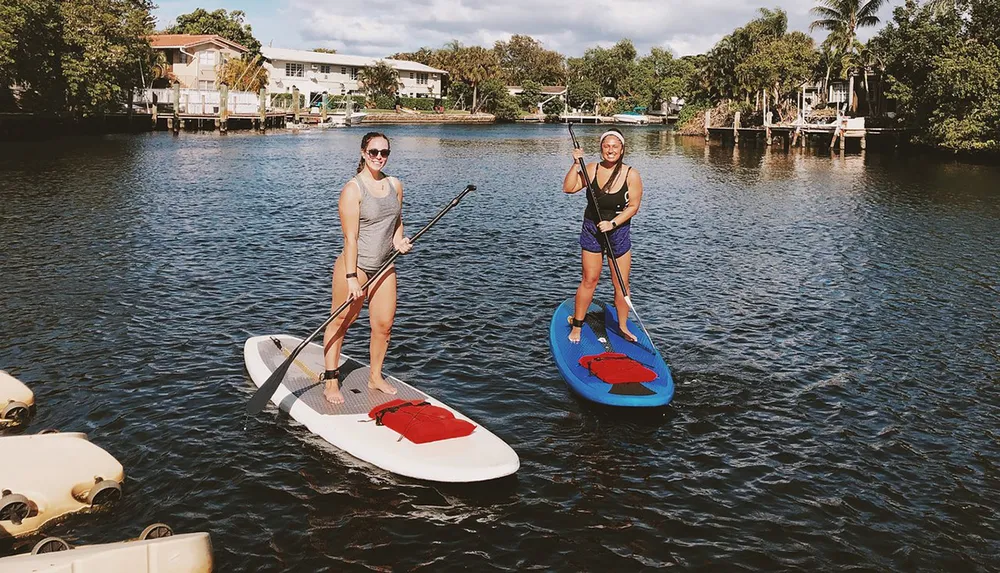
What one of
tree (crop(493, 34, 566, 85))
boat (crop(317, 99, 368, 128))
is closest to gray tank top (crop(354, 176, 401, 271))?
boat (crop(317, 99, 368, 128))

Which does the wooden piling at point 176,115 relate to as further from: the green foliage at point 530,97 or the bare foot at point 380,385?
the green foliage at point 530,97

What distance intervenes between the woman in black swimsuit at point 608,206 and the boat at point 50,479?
21.3 feet

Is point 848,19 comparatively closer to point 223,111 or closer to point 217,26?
point 223,111

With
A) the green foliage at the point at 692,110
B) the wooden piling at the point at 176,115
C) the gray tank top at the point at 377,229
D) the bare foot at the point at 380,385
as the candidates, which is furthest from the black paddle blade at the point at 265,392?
the green foliage at the point at 692,110

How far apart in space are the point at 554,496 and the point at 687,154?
202ft

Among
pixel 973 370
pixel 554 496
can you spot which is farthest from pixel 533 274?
pixel 554 496

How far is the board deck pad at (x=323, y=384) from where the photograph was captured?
982cm

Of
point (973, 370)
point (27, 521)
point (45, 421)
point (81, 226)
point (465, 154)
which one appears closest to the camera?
point (27, 521)

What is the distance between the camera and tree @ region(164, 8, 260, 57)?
123m

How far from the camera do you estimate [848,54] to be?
248 feet

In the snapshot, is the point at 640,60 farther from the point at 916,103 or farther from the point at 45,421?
the point at 45,421

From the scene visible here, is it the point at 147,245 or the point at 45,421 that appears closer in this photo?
the point at 45,421

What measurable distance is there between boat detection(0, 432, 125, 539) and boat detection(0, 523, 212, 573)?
1.01m

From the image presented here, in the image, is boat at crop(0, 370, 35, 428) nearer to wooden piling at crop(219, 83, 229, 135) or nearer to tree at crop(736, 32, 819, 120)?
wooden piling at crop(219, 83, 229, 135)
